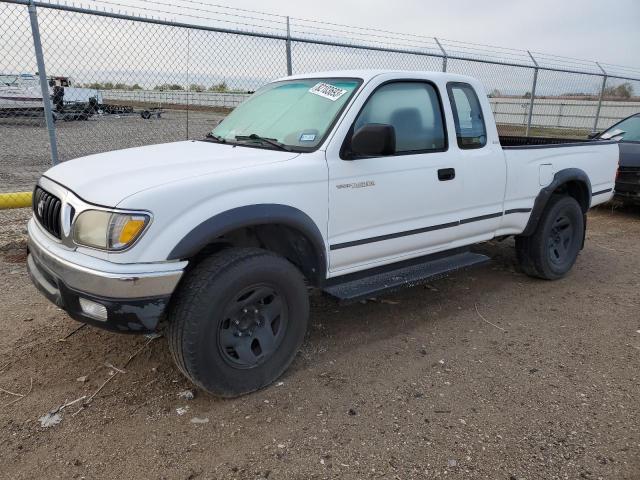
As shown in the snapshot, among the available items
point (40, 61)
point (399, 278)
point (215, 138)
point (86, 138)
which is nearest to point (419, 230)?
point (399, 278)

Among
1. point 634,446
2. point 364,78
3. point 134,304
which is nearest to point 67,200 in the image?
point 134,304

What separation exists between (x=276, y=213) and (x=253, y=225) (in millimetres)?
151

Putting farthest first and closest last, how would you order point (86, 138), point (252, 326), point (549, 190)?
point (86, 138), point (549, 190), point (252, 326)

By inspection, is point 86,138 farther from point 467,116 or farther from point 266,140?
point 467,116

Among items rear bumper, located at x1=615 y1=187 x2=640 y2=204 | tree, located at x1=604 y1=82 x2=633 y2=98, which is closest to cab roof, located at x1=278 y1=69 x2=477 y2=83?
rear bumper, located at x1=615 y1=187 x2=640 y2=204

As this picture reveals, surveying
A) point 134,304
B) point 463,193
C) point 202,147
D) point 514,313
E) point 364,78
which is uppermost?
point 364,78

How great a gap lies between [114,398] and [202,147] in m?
1.74

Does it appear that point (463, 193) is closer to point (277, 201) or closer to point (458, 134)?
point (458, 134)

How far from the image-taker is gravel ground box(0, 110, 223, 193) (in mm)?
9727

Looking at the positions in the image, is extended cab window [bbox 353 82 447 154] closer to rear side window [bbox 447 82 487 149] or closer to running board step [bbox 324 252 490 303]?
rear side window [bbox 447 82 487 149]

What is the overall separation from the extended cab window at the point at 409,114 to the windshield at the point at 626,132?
19.7ft

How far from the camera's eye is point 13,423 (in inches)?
111

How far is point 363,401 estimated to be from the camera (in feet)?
10.1

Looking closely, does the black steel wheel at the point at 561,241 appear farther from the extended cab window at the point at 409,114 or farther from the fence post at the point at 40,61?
the fence post at the point at 40,61
